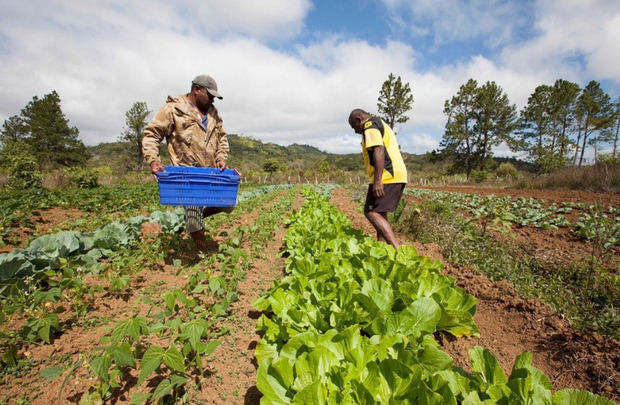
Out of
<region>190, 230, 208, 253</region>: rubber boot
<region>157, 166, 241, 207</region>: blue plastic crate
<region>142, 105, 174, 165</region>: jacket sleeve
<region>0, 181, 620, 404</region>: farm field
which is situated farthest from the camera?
<region>190, 230, 208, 253</region>: rubber boot

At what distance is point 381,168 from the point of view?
10.5 ft

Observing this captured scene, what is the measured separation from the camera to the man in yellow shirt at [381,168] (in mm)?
3172

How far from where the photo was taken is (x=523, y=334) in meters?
1.97

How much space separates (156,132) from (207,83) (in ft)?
2.64

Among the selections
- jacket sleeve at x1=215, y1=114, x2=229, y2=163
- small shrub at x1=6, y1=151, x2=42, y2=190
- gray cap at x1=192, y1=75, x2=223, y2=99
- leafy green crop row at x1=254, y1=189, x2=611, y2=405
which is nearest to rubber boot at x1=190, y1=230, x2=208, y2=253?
jacket sleeve at x1=215, y1=114, x2=229, y2=163

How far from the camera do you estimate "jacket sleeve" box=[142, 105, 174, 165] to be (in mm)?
2852

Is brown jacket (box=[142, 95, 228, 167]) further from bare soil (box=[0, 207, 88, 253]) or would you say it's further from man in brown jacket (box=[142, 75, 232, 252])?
bare soil (box=[0, 207, 88, 253])

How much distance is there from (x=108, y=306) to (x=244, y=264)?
52.0 inches

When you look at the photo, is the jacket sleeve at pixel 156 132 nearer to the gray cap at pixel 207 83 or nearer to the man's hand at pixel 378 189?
the gray cap at pixel 207 83

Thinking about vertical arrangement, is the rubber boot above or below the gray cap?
below

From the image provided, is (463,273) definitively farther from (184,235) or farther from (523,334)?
(184,235)

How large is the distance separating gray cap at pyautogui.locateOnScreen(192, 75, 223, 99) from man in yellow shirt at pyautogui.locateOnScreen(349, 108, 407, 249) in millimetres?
1696

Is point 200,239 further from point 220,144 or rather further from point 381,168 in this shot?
point 381,168

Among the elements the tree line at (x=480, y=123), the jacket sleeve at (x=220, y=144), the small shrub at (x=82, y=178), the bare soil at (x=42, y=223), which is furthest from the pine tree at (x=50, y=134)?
the jacket sleeve at (x=220, y=144)
